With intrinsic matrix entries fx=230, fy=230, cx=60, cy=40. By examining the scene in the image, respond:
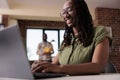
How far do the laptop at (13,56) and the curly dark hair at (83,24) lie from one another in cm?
61

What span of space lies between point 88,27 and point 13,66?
75 cm

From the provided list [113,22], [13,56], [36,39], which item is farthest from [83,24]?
[36,39]

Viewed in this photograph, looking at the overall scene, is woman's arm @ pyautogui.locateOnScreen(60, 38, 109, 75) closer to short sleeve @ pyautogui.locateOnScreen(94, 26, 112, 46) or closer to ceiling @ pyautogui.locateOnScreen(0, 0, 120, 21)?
short sleeve @ pyautogui.locateOnScreen(94, 26, 112, 46)

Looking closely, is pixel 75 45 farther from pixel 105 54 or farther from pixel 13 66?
pixel 13 66

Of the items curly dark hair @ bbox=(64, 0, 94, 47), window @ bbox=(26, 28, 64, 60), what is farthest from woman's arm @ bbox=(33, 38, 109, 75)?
window @ bbox=(26, 28, 64, 60)

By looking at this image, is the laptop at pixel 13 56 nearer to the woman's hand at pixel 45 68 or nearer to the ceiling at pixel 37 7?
the woman's hand at pixel 45 68

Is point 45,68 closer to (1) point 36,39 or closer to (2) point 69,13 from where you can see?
(2) point 69,13

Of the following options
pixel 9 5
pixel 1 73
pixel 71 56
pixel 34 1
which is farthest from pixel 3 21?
pixel 1 73

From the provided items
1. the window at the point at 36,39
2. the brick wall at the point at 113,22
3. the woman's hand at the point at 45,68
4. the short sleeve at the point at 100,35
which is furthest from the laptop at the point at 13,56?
the window at the point at 36,39

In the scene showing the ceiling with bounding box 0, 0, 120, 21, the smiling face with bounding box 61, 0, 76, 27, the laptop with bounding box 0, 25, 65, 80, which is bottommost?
the laptop with bounding box 0, 25, 65, 80

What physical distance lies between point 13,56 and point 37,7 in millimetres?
5561

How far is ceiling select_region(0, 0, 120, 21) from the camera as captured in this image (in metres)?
5.70

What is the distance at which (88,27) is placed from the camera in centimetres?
138

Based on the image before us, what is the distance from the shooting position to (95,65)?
1.02m
